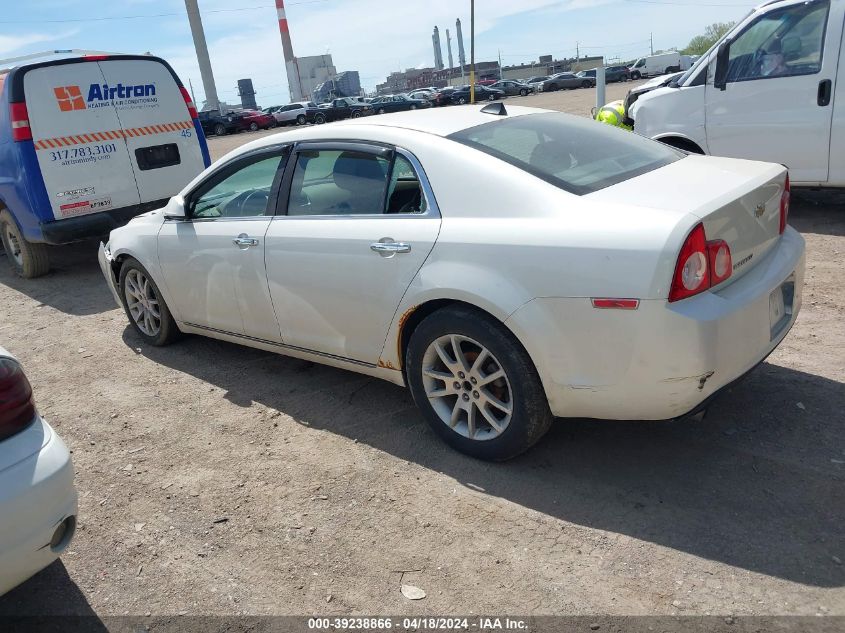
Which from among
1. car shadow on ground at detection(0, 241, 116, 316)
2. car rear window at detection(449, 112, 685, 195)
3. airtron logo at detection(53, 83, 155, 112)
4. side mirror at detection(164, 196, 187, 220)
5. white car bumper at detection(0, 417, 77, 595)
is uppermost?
airtron logo at detection(53, 83, 155, 112)

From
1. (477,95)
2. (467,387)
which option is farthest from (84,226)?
(477,95)

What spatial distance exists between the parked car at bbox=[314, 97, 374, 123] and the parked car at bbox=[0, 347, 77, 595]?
42878 millimetres

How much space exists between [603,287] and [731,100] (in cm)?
516

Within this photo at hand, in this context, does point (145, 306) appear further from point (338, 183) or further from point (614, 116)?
point (614, 116)

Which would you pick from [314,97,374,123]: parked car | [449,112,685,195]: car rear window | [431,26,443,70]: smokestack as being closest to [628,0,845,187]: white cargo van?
[449,112,685,195]: car rear window

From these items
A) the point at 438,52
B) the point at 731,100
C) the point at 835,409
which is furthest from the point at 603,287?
the point at 438,52

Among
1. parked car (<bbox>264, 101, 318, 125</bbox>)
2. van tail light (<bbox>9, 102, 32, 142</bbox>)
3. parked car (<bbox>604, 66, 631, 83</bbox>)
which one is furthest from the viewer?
parked car (<bbox>604, 66, 631, 83</bbox>)

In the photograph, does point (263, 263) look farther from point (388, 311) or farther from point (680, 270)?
point (680, 270)

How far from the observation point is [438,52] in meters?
128

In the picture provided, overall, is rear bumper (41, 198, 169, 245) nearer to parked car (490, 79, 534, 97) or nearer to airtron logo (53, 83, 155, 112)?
airtron logo (53, 83, 155, 112)

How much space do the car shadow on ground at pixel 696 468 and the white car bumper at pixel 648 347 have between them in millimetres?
389

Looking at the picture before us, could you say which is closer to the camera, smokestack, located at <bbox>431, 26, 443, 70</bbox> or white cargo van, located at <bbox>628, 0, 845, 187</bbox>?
white cargo van, located at <bbox>628, 0, 845, 187</bbox>

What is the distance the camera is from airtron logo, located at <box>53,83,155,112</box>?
7.08m

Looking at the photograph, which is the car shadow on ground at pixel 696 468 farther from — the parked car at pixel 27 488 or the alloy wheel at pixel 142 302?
the parked car at pixel 27 488
